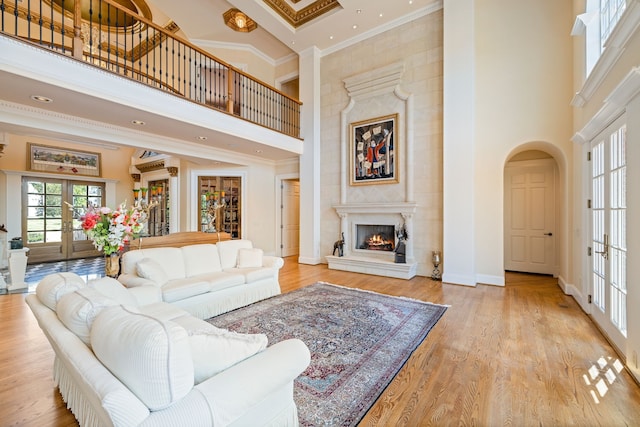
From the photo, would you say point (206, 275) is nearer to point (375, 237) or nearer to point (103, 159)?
point (375, 237)

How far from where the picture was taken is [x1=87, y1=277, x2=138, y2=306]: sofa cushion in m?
2.30

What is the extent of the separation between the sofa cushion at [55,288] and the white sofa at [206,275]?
1039mm

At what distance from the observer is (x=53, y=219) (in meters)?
7.20

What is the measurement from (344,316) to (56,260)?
8.16 metres

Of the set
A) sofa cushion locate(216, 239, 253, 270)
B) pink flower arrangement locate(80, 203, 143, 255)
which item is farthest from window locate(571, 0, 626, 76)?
pink flower arrangement locate(80, 203, 143, 255)

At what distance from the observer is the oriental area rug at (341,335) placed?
1861mm

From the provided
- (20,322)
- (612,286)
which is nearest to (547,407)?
(612,286)

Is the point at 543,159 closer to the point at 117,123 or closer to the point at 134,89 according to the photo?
the point at 134,89

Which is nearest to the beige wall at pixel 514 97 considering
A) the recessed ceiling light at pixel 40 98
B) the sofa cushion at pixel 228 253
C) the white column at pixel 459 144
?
the white column at pixel 459 144

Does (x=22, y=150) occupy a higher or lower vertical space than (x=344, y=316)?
higher

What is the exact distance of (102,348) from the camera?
3.76ft

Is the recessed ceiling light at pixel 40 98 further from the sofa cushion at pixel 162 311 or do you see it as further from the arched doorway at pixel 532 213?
the arched doorway at pixel 532 213

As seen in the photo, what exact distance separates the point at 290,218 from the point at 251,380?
7.02 metres

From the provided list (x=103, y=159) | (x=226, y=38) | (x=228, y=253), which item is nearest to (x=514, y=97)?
(x=228, y=253)
